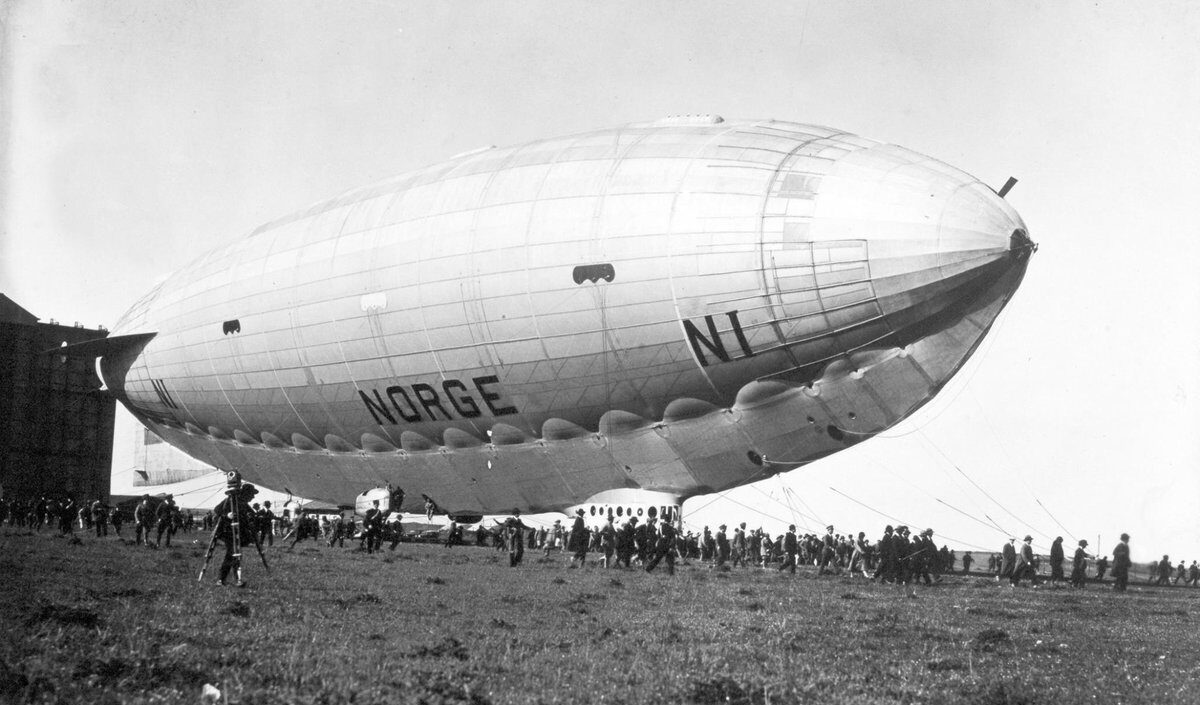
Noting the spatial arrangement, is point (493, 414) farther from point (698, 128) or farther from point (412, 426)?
point (698, 128)

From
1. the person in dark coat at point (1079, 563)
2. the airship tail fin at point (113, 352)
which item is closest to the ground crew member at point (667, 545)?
the person in dark coat at point (1079, 563)

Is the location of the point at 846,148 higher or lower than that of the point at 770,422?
higher

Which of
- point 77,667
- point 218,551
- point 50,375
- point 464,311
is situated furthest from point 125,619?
point 50,375

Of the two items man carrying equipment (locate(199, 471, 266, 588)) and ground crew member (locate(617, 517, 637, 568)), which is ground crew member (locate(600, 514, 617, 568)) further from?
man carrying equipment (locate(199, 471, 266, 588))

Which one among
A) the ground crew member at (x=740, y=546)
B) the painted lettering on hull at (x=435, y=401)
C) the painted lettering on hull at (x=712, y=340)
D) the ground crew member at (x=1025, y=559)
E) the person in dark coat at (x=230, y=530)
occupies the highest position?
the painted lettering on hull at (x=712, y=340)

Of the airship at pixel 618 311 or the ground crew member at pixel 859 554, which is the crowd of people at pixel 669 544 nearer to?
the ground crew member at pixel 859 554

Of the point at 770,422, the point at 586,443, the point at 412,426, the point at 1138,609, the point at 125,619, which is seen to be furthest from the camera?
the point at 412,426

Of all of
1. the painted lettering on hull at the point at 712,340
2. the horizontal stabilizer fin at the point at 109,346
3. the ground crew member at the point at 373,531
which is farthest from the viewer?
the horizontal stabilizer fin at the point at 109,346
